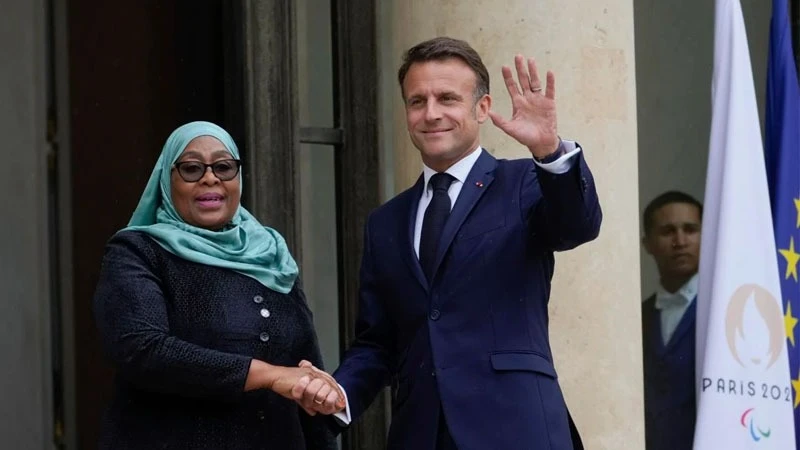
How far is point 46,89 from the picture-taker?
18.5 ft

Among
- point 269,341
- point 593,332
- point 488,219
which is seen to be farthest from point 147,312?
point 593,332

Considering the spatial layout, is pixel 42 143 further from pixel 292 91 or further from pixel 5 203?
pixel 292 91

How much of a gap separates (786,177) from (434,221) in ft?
6.83

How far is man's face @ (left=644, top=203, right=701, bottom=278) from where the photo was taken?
5.80 metres

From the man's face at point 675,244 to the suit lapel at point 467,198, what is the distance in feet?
Answer: 7.51

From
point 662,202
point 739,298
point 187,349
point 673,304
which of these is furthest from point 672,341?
point 187,349

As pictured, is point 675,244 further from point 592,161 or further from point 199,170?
point 199,170

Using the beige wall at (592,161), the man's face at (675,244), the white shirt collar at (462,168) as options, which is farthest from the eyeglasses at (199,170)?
the man's face at (675,244)

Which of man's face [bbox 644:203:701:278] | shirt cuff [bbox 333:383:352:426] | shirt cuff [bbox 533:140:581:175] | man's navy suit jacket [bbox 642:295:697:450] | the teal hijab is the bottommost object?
man's navy suit jacket [bbox 642:295:697:450]

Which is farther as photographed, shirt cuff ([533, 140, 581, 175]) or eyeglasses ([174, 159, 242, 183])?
eyeglasses ([174, 159, 242, 183])

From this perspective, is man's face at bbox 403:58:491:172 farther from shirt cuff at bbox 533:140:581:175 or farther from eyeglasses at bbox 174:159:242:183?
eyeglasses at bbox 174:159:242:183

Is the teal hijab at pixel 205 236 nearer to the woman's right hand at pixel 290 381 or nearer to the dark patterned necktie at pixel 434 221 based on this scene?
the woman's right hand at pixel 290 381

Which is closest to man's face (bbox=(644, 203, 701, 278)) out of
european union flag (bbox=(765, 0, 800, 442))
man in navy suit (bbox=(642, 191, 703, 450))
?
man in navy suit (bbox=(642, 191, 703, 450))

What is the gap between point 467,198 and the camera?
3594mm
